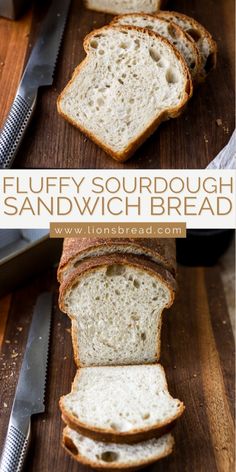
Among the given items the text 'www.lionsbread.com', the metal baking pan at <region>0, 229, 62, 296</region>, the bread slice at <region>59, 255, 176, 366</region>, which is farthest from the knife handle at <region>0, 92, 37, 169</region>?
the metal baking pan at <region>0, 229, 62, 296</region>

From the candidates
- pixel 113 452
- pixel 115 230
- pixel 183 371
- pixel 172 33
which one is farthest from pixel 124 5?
pixel 113 452

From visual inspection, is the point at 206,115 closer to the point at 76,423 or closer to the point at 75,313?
the point at 75,313

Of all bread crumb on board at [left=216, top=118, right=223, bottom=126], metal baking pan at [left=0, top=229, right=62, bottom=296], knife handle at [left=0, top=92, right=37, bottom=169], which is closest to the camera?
knife handle at [left=0, top=92, right=37, bottom=169]

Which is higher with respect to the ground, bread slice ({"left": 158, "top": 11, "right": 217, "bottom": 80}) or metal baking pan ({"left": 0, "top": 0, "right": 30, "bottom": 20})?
metal baking pan ({"left": 0, "top": 0, "right": 30, "bottom": 20})

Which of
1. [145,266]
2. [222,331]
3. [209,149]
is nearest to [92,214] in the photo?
[145,266]

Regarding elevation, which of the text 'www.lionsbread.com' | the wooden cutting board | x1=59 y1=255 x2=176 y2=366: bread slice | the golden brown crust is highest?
the text 'www.lionsbread.com'

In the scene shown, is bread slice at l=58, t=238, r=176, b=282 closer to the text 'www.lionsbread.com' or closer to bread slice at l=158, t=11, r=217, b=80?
the text 'www.lionsbread.com'

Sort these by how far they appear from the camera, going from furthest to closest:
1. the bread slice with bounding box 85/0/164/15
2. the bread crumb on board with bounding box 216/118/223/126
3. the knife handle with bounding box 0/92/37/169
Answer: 1. the bread slice with bounding box 85/0/164/15
2. the bread crumb on board with bounding box 216/118/223/126
3. the knife handle with bounding box 0/92/37/169
